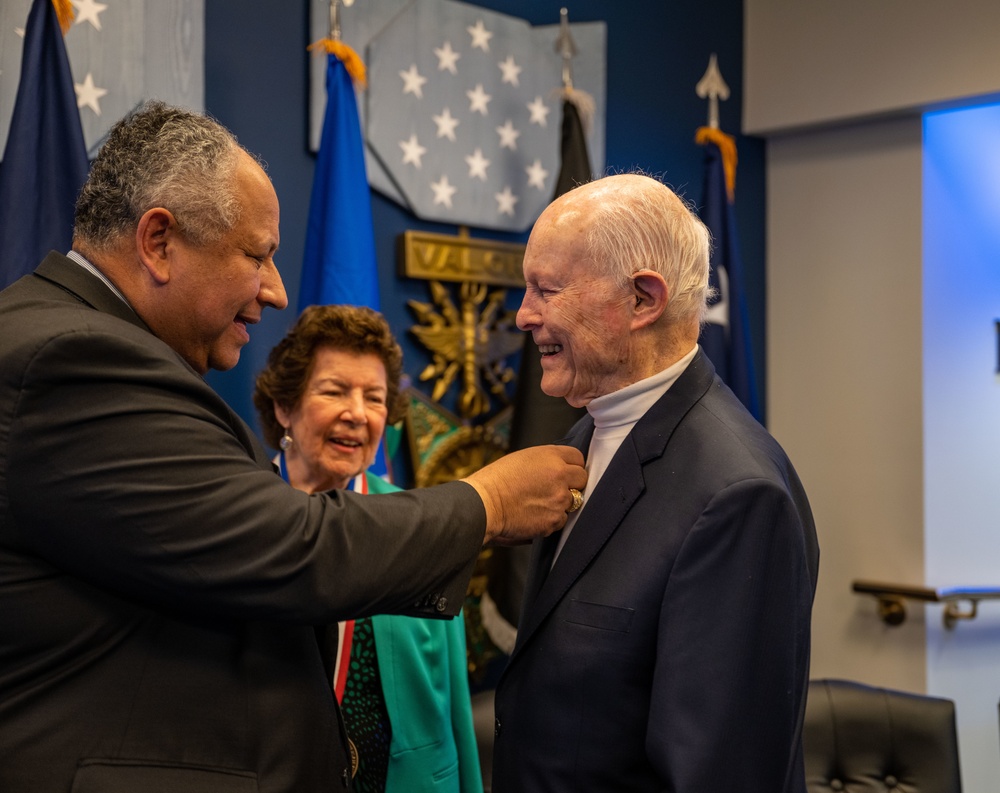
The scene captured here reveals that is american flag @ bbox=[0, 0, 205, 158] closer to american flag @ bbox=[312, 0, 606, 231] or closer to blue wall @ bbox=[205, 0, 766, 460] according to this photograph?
blue wall @ bbox=[205, 0, 766, 460]

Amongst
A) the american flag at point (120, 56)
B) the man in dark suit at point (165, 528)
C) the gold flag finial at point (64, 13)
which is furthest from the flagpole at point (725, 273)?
the man in dark suit at point (165, 528)

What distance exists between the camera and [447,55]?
327 centimetres

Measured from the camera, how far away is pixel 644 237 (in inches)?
57.2

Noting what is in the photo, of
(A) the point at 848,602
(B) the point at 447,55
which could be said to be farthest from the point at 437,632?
(A) the point at 848,602

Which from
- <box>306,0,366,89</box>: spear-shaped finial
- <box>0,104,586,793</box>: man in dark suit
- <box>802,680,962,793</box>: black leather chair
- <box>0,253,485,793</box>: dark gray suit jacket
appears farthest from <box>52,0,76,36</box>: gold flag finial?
<box>802,680,962,793</box>: black leather chair

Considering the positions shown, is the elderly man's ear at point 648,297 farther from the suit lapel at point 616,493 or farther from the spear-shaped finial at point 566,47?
the spear-shaped finial at point 566,47

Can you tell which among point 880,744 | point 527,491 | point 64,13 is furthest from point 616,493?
point 64,13

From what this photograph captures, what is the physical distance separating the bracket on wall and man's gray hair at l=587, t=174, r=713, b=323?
268 centimetres

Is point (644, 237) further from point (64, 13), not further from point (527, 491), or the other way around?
point (64, 13)

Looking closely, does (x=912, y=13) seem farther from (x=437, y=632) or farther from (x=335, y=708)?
(x=335, y=708)

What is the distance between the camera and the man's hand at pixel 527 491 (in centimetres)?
139

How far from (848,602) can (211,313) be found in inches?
129

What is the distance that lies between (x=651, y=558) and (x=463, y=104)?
7.41 feet

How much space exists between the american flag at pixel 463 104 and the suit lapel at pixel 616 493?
6.06 feet
